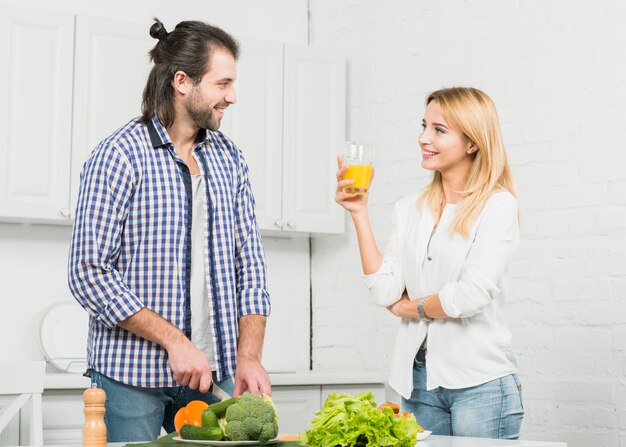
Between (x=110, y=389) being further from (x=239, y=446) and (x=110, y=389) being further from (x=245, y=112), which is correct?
(x=245, y=112)

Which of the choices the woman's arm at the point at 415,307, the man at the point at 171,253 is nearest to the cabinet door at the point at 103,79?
the man at the point at 171,253

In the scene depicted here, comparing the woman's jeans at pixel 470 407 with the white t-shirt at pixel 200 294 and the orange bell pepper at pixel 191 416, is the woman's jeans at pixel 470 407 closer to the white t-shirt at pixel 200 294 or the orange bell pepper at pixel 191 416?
the white t-shirt at pixel 200 294

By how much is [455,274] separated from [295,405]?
166 cm

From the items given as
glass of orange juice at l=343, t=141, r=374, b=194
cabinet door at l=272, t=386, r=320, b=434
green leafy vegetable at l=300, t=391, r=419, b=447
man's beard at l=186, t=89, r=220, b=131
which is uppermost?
man's beard at l=186, t=89, r=220, b=131

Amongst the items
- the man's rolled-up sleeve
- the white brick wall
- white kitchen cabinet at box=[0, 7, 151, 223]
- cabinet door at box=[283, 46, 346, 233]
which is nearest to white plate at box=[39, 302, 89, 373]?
white kitchen cabinet at box=[0, 7, 151, 223]

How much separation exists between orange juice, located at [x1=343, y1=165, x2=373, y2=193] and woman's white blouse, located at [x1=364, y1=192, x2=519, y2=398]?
21 centimetres

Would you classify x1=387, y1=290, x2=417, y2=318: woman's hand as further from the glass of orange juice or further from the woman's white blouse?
the glass of orange juice

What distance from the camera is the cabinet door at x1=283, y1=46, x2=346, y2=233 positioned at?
4.26m

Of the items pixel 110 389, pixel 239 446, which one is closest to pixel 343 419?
pixel 239 446

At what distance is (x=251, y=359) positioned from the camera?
223cm

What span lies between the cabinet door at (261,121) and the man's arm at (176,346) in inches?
81.6

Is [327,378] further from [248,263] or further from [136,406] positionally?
[136,406]

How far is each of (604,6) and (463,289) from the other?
1538 mm

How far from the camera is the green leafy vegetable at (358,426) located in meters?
1.54
